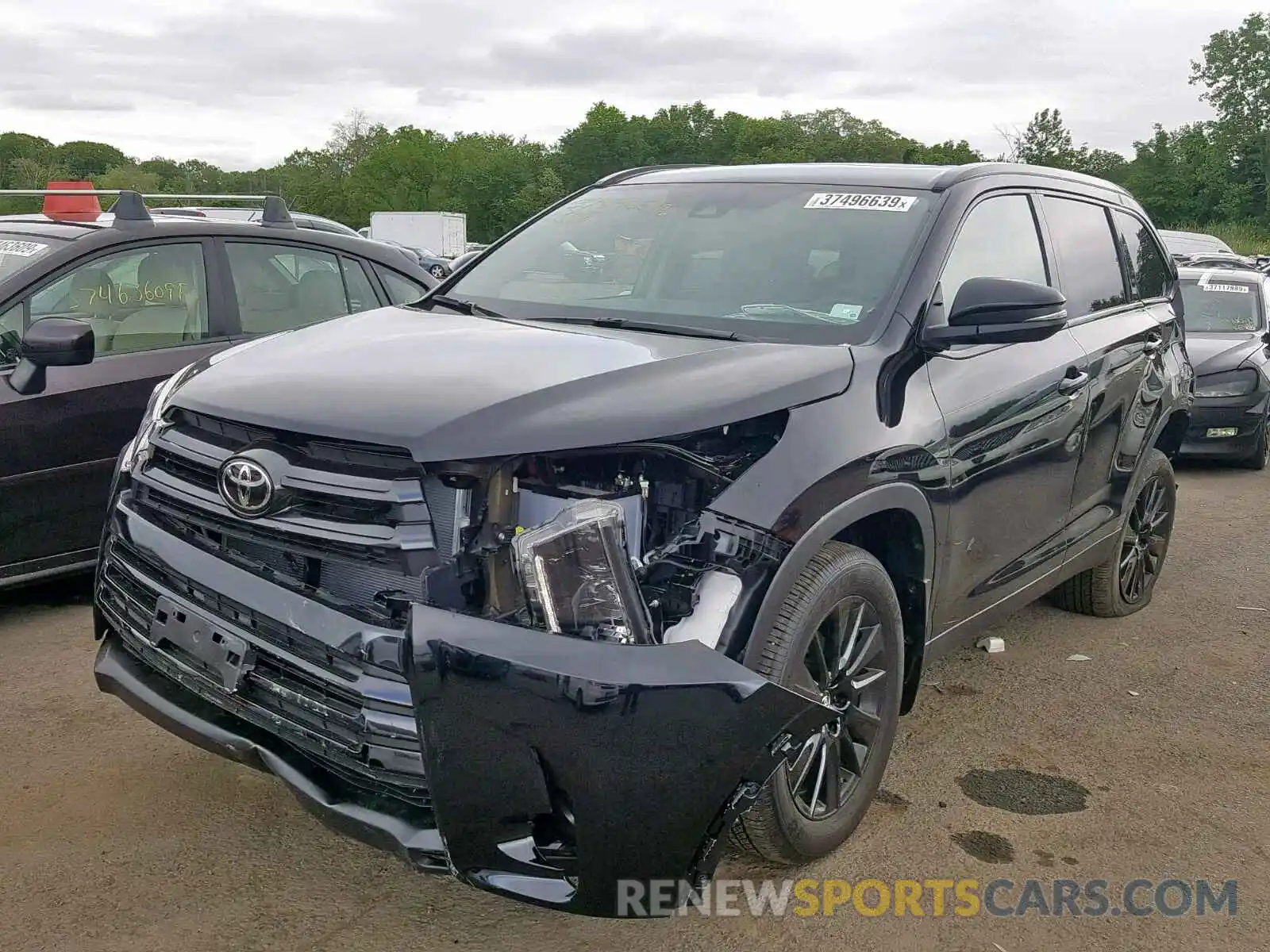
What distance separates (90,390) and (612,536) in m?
3.24

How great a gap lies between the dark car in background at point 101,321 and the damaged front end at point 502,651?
1871 mm

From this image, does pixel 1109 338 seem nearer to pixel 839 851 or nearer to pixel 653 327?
pixel 653 327

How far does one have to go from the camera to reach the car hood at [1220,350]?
30.6 ft

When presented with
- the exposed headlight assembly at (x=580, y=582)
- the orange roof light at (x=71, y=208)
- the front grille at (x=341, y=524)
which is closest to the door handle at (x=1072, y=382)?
the exposed headlight assembly at (x=580, y=582)

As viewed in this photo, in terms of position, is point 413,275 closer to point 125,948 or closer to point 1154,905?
point 125,948

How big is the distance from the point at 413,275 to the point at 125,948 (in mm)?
4098

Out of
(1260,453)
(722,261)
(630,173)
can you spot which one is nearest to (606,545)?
(722,261)

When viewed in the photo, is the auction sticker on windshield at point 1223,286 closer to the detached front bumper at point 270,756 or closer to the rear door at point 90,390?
the rear door at point 90,390

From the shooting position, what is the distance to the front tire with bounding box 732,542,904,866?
2.74 m

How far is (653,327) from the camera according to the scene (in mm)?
3426

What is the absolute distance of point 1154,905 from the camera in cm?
305

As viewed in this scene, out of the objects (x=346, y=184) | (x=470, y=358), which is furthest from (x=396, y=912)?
(x=346, y=184)

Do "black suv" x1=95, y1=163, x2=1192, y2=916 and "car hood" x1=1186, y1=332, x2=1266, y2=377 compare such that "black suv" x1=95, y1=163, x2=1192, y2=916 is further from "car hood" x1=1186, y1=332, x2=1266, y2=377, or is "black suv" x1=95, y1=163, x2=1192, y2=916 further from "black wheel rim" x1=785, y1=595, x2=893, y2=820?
"car hood" x1=1186, y1=332, x2=1266, y2=377

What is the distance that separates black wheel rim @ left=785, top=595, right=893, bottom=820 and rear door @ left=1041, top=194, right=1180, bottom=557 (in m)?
1.51
